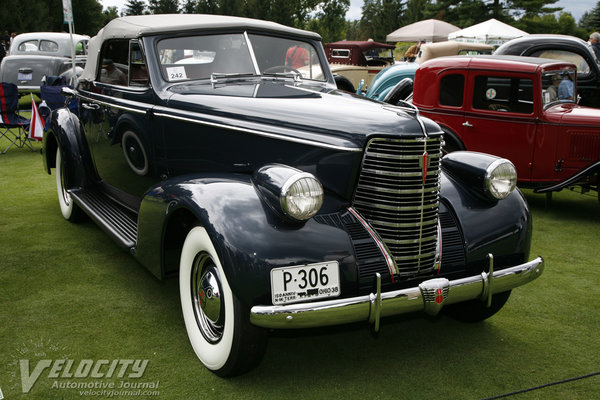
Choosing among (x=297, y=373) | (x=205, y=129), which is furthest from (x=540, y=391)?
(x=205, y=129)

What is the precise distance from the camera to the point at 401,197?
2850mm

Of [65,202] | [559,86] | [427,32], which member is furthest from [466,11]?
[65,202]

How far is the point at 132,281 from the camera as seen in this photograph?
4176 millimetres

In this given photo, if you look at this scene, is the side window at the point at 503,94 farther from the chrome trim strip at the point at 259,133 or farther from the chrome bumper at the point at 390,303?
the chrome trim strip at the point at 259,133

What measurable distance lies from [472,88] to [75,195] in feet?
14.9

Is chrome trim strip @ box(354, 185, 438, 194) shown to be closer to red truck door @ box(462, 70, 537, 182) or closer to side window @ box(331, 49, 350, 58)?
red truck door @ box(462, 70, 537, 182)

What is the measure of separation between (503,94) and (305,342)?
175 inches

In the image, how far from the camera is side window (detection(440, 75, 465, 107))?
674 centimetres

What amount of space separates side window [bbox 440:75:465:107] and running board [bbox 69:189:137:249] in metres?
4.18

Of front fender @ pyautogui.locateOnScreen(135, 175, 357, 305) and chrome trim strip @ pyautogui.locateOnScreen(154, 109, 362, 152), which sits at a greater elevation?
chrome trim strip @ pyautogui.locateOnScreen(154, 109, 362, 152)

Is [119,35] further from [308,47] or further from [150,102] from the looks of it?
[308,47]

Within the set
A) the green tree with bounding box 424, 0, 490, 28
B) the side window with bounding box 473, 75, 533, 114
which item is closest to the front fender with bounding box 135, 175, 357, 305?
the side window with bounding box 473, 75, 533, 114

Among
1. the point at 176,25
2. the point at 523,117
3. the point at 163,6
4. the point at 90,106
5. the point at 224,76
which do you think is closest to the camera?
the point at 224,76

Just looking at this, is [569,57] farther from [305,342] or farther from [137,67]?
[305,342]
